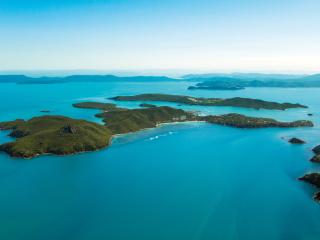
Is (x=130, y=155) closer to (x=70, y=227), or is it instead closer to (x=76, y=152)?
(x=76, y=152)

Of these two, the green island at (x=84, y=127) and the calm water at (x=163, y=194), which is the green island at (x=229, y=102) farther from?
the calm water at (x=163, y=194)

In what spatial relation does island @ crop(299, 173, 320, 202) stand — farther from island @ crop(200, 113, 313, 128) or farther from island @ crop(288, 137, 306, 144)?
island @ crop(200, 113, 313, 128)

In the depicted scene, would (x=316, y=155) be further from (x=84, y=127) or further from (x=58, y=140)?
(x=58, y=140)

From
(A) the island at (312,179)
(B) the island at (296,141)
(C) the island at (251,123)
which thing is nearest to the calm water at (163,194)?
(A) the island at (312,179)

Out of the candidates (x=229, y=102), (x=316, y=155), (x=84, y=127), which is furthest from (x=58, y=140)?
(x=229, y=102)

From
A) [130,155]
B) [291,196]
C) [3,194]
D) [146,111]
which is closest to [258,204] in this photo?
[291,196]

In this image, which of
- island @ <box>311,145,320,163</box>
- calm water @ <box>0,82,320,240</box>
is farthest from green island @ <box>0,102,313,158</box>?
island @ <box>311,145,320,163</box>
